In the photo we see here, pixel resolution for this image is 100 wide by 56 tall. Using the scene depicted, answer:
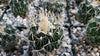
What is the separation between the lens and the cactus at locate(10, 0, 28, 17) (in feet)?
7.32

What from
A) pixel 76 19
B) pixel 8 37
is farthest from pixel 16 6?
pixel 76 19

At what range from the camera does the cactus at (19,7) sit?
223 cm

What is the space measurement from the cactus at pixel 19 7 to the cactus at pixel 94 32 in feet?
3.19

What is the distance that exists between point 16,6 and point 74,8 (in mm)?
973

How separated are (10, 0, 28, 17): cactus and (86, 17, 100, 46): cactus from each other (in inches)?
38.3

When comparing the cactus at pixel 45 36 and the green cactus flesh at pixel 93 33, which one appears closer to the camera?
the cactus at pixel 45 36

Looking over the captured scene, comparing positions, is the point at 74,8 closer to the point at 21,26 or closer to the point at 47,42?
the point at 21,26

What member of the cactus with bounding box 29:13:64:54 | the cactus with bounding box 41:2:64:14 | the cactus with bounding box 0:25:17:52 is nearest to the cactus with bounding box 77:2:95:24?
the cactus with bounding box 41:2:64:14

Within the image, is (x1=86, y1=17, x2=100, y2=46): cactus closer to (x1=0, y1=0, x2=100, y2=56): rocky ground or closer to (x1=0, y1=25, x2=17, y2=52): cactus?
(x1=0, y1=0, x2=100, y2=56): rocky ground

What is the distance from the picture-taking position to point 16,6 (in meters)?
2.25

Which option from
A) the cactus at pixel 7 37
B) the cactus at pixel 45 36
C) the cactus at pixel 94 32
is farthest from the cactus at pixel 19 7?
the cactus at pixel 94 32

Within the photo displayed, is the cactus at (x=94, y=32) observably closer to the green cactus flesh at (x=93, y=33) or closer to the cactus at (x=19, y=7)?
the green cactus flesh at (x=93, y=33)

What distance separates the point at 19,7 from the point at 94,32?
1.09 meters

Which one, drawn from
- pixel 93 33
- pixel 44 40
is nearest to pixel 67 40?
pixel 93 33
